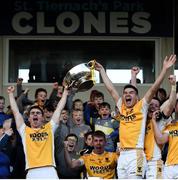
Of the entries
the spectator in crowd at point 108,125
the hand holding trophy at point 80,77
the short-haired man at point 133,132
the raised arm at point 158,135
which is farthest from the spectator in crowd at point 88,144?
the raised arm at point 158,135

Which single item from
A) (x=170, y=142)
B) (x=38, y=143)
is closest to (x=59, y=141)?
(x=38, y=143)

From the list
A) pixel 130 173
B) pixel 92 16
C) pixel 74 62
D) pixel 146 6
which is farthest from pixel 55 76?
pixel 130 173

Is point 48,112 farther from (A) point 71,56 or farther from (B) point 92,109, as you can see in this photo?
(A) point 71,56

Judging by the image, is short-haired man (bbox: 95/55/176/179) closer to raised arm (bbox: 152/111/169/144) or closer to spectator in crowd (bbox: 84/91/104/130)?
raised arm (bbox: 152/111/169/144)

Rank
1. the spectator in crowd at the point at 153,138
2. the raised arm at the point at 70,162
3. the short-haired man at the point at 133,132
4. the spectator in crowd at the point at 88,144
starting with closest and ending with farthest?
1. the short-haired man at the point at 133,132
2. the spectator in crowd at the point at 153,138
3. the raised arm at the point at 70,162
4. the spectator in crowd at the point at 88,144

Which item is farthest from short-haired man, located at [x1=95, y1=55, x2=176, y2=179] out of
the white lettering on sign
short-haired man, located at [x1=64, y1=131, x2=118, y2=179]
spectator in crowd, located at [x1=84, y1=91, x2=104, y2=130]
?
the white lettering on sign

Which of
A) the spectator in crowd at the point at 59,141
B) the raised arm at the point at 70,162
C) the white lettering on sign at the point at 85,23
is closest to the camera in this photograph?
the raised arm at the point at 70,162

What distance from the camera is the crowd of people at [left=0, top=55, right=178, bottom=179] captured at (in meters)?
9.00

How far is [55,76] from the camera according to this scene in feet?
45.3

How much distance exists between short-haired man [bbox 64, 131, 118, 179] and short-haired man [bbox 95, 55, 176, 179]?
528 millimetres

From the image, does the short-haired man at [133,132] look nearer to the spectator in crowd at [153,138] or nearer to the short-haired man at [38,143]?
the spectator in crowd at [153,138]

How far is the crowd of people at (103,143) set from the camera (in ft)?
29.5

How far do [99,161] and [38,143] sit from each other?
92 cm

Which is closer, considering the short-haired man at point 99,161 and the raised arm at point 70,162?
the short-haired man at point 99,161
